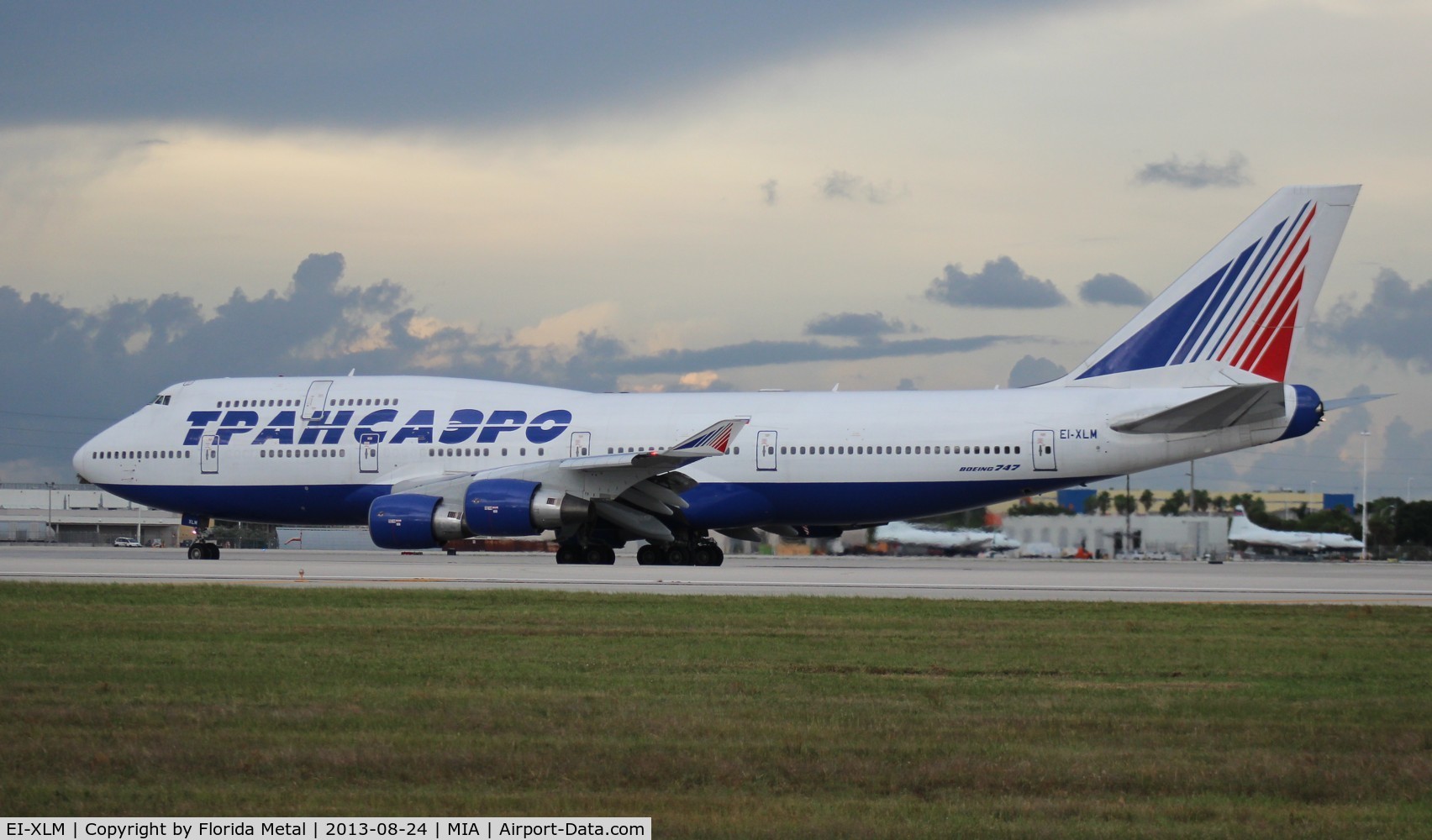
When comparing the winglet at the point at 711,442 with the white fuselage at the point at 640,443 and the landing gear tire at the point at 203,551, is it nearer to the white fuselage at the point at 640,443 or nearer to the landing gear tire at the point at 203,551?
the white fuselage at the point at 640,443

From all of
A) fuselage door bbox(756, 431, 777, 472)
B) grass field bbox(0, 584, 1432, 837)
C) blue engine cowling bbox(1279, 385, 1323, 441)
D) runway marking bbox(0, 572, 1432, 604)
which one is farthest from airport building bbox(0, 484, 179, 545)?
grass field bbox(0, 584, 1432, 837)

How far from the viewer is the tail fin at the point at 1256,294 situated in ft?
104

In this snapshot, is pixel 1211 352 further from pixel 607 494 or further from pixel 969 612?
pixel 969 612

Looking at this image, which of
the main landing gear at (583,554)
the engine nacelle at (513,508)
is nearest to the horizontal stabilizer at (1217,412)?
the main landing gear at (583,554)

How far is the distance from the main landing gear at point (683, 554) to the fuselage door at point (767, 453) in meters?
2.21

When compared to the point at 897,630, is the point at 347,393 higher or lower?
higher

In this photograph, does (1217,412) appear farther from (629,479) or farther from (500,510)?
(500,510)

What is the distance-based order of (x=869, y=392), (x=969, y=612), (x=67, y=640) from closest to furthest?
(x=67, y=640) < (x=969, y=612) < (x=869, y=392)

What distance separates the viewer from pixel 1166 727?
355 inches

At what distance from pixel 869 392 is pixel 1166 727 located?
24039mm

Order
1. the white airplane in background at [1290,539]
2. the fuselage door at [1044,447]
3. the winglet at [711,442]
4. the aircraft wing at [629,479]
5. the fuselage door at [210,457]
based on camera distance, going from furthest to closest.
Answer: the white airplane in background at [1290,539], the fuselage door at [210,457], the fuselage door at [1044,447], the aircraft wing at [629,479], the winglet at [711,442]

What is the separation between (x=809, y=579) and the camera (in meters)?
24.8

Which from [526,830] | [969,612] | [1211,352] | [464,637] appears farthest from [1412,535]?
[526,830]

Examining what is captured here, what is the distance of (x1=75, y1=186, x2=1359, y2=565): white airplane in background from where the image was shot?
30.3 meters
